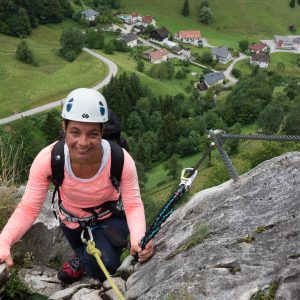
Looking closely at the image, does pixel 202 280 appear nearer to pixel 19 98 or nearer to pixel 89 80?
pixel 19 98

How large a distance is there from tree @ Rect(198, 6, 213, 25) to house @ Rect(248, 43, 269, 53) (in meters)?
21.8

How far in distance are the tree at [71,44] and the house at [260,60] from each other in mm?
45944

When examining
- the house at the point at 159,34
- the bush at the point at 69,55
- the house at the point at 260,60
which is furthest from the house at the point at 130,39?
the house at the point at 260,60

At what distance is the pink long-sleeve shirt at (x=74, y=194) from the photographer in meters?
5.11

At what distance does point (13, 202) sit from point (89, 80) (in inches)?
2963

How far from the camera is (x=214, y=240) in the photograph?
5340mm

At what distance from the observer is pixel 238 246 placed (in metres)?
4.96

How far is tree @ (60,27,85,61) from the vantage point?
302 feet

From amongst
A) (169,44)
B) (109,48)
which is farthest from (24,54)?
(169,44)

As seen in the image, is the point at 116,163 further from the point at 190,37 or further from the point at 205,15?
the point at 205,15

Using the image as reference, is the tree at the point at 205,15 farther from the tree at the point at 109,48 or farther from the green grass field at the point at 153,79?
the tree at the point at 109,48

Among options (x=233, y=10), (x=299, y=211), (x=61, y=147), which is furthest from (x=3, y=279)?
(x=233, y=10)

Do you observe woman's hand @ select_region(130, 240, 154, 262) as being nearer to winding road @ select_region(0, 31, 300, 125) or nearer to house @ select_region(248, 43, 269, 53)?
winding road @ select_region(0, 31, 300, 125)

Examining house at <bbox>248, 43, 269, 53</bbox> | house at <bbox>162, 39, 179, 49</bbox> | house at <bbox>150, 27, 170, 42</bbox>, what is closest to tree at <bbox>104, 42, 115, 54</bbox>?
house at <bbox>162, 39, 179, 49</bbox>
